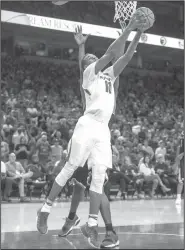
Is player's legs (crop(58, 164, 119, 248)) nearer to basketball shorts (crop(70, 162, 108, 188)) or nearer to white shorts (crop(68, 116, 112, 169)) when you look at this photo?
basketball shorts (crop(70, 162, 108, 188))

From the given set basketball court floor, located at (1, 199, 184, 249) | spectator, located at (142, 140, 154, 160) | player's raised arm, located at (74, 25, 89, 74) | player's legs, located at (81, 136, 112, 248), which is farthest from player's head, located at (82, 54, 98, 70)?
spectator, located at (142, 140, 154, 160)

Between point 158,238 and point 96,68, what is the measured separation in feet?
9.39

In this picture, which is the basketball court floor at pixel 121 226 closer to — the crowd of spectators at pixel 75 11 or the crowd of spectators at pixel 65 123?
the crowd of spectators at pixel 65 123

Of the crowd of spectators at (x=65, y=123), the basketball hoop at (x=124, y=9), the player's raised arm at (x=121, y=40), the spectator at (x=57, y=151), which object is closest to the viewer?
the player's raised arm at (x=121, y=40)

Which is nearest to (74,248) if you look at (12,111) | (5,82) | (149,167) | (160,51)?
(149,167)

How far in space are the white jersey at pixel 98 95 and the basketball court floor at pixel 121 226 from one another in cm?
155

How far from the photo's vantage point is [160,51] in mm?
25750

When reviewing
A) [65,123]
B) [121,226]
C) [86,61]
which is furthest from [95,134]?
[65,123]

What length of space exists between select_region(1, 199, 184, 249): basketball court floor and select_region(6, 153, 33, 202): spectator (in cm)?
49

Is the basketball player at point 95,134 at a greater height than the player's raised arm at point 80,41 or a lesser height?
lesser

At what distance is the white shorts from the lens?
13.1 ft

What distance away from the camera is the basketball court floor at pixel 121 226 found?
5.48 metres

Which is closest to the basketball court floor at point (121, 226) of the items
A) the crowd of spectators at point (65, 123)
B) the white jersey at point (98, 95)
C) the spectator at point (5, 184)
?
the spectator at point (5, 184)

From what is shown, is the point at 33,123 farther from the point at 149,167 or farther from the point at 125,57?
the point at 125,57
